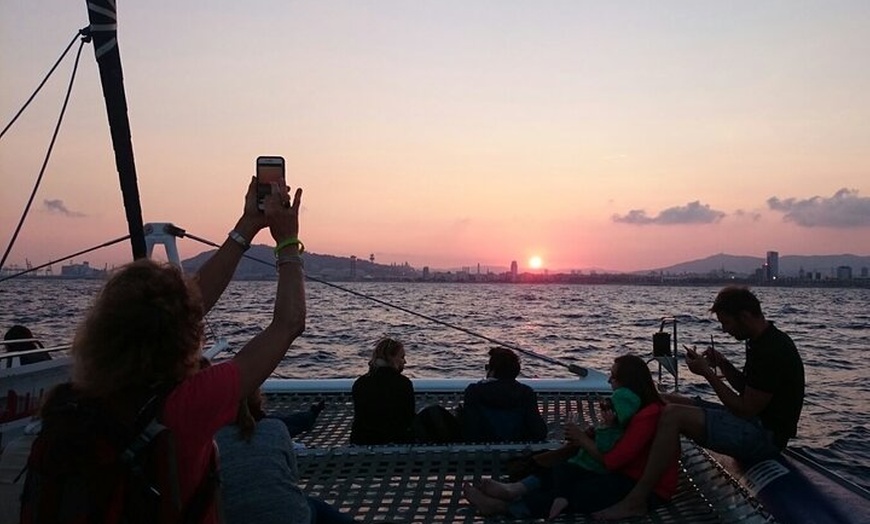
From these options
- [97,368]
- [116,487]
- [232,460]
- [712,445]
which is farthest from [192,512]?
[712,445]

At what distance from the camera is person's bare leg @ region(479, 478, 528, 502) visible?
5125mm

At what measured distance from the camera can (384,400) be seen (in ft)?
21.0

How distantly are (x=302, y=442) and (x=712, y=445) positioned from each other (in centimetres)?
327

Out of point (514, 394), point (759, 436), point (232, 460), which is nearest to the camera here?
point (232, 460)

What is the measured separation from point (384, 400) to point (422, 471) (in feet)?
2.25

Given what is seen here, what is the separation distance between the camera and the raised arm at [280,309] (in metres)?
2.21

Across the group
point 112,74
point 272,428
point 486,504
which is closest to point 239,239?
point 272,428

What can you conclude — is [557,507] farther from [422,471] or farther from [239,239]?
[239,239]

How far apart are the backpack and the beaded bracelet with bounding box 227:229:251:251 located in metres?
0.98

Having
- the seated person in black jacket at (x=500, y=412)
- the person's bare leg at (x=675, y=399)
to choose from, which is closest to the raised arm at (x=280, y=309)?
the seated person in black jacket at (x=500, y=412)

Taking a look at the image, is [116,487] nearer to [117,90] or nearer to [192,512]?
[192,512]

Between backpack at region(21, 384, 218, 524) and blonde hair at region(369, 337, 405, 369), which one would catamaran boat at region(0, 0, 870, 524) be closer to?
blonde hair at region(369, 337, 405, 369)

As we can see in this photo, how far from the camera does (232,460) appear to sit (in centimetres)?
346

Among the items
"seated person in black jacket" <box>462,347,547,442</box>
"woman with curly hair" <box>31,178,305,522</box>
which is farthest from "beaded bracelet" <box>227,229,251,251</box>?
"seated person in black jacket" <box>462,347,547,442</box>
